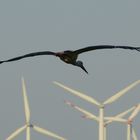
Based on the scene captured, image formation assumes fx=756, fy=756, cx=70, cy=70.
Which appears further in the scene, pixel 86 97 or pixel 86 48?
pixel 86 97

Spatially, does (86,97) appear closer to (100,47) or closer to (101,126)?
(101,126)

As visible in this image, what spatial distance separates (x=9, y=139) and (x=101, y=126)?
17.3 meters

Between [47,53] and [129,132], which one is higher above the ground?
[129,132]

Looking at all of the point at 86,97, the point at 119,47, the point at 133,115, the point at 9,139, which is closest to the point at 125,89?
the point at 86,97

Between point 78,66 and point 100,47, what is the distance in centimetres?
137

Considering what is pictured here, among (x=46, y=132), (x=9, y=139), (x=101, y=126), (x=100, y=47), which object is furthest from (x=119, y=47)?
(x=9, y=139)

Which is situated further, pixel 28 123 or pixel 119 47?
pixel 28 123

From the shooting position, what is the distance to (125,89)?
212 ft

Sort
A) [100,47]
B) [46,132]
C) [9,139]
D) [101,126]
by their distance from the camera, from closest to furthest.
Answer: [100,47]
[101,126]
[46,132]
[9,139]

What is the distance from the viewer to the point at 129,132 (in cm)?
7650

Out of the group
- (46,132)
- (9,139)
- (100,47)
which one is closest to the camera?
(100,47)

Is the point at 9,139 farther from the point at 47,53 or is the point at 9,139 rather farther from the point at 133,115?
the point at 47,53

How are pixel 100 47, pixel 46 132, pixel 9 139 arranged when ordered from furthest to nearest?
1. pixel 9 139
2. pixel 46 132
3. pixel 100 47

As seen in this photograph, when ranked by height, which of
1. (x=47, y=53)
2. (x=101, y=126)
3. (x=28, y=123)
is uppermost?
(x=28, y=123)
